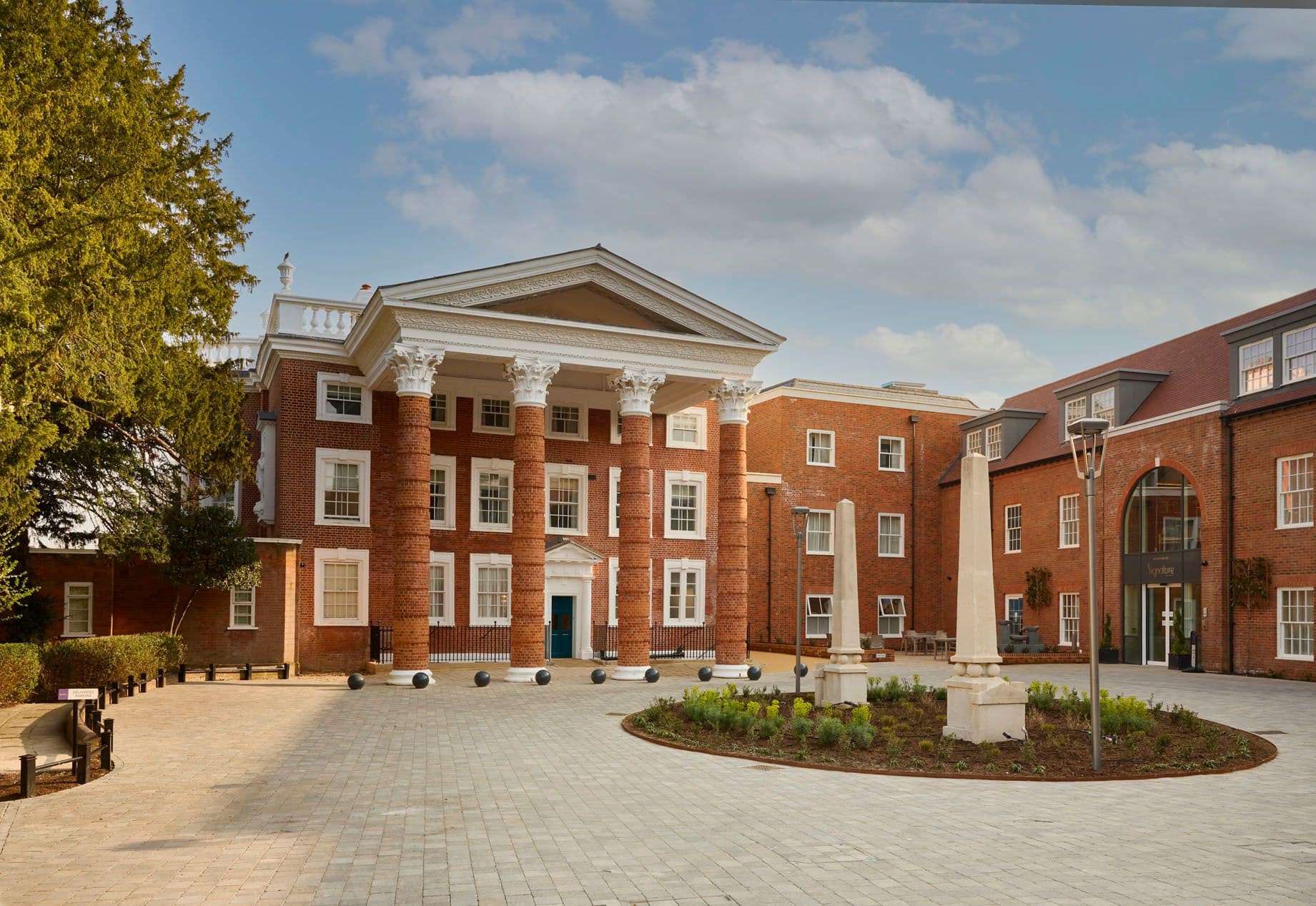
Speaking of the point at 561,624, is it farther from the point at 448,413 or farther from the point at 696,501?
the point at 448,413

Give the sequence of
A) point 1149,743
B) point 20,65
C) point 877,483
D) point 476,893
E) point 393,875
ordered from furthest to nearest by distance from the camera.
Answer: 1. point 877,483
2. point 20,65
3. point 1149,743
4. point 393,875
5. point 476,893

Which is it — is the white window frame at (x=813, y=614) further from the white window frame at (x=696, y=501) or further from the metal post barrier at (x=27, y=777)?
the metal post barrier at (x=27, y=777)

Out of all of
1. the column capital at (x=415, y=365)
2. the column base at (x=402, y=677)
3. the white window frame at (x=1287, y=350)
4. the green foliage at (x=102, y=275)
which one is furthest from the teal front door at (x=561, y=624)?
the white window frame at (x=1287, y=350)

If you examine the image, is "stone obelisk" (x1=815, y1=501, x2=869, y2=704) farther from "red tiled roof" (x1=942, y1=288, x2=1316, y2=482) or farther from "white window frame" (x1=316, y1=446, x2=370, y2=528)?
"white window frame" (x1=316, y1=446, x2=370, y2=528)

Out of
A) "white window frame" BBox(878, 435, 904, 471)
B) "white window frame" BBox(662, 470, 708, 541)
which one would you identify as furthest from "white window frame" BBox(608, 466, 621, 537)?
"white window frame" BBox(878, 435, 904, 471)

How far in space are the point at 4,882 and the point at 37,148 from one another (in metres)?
11.2

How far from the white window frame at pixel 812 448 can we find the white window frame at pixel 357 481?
17.7m

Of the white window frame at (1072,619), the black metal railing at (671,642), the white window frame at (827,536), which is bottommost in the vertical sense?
the black metal railing at (671,642)

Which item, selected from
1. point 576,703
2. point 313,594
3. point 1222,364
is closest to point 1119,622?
point 1222,364

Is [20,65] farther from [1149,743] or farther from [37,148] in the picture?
[1149,743]

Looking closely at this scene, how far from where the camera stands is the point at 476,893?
8.17m

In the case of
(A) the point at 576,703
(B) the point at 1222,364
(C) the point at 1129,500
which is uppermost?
(B) the point at 1222,364

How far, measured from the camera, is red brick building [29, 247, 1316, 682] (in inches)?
1139

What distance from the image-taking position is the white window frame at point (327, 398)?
33.9 metres
